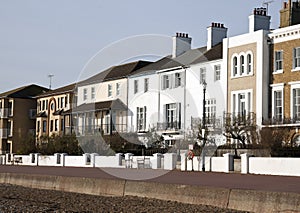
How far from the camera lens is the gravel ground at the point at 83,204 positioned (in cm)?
1752

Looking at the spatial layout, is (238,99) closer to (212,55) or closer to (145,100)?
(212,55)

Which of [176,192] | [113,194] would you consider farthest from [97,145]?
[176,192]

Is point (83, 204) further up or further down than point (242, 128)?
further down

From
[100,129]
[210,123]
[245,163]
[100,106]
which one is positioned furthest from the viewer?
[100,106]

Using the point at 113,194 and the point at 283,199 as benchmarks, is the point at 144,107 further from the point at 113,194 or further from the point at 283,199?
the point at 283,199

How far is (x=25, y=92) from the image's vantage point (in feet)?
285

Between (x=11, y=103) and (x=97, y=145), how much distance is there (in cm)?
3479

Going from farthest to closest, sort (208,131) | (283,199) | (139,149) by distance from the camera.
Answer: (139,149) → (208,131) → (283,199)

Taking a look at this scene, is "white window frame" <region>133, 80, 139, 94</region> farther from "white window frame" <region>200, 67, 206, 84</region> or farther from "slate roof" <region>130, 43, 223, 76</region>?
"white window frame" <region>200, 67, 206, 84</region>

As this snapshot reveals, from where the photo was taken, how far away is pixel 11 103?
84.8 meters

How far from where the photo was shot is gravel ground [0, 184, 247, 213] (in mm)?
17516

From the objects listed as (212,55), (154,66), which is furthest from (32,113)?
(212,55)

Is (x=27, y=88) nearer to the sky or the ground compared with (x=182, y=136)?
nearer to the sky

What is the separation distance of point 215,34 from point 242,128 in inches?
503
